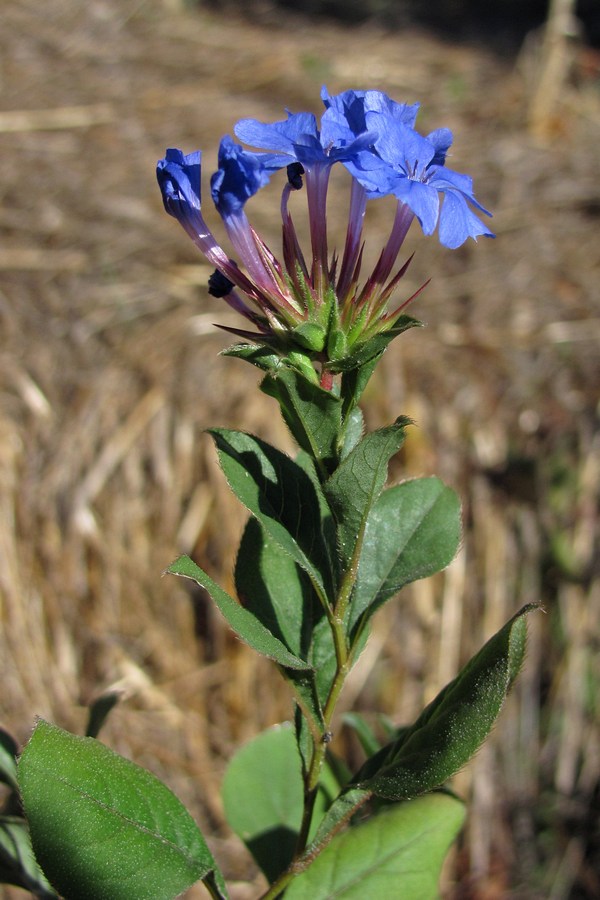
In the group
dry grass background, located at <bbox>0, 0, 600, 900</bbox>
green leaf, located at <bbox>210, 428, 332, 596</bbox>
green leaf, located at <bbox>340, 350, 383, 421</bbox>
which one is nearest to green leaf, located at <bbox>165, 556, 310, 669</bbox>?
green leaf, located at <bbox>210, 428, 332, 596</bbox>

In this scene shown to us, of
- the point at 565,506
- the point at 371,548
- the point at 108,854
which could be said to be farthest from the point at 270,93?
the point at 108,854

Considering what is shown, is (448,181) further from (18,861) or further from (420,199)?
(18,861)

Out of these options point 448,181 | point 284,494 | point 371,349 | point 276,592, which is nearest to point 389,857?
point 276,592

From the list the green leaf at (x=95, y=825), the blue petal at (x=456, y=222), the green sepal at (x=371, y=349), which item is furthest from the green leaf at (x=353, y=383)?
the green leaf at (x=95, y=825)

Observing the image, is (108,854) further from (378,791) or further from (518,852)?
(518,852)

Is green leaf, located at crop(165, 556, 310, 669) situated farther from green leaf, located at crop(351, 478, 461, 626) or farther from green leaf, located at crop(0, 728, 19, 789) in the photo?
green leaf, located at crop(0, 728, 19, 789)

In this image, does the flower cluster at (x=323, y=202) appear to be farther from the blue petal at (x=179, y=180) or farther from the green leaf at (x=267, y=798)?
the green leaf at (x=267, y=798)
